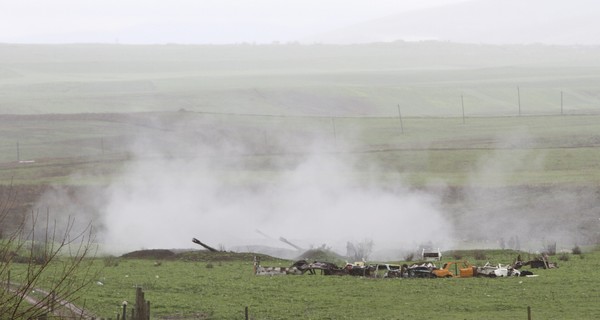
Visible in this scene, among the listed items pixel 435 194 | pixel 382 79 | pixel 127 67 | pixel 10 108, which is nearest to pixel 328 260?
pixel 435 194

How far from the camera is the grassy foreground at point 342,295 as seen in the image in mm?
28500

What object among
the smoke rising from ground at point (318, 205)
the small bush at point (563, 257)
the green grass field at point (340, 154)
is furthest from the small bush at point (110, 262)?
the small bush at point (563, 257)

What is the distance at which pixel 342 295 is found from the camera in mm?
31984

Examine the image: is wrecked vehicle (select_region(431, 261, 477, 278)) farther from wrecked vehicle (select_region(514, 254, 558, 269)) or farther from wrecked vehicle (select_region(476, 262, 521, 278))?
wrecked vehicle (select_region(514, 254, 558, 269))

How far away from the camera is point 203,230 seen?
53.9 metres

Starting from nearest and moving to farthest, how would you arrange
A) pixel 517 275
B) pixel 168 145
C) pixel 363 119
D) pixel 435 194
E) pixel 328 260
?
pixel 517 275 → pixel 328 260 → pixel 435 194 → pixel 168 145 → pixel 363 119

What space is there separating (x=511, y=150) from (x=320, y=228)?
83.2ft

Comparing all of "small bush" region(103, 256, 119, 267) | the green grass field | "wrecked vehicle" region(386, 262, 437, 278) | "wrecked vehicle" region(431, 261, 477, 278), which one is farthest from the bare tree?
"wrecked vehicle" region(431, 261, 477, 278)

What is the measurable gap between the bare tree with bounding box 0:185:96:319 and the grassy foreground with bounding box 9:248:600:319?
4.01ft

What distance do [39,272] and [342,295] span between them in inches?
782

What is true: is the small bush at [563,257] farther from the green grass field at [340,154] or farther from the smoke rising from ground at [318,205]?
the smoke rising from ground at [318,205]

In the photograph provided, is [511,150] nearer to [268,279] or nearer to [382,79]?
[268,279]

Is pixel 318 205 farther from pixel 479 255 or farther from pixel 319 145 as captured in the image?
pixel 319 145

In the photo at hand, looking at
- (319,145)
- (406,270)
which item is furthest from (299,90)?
(406,270)
